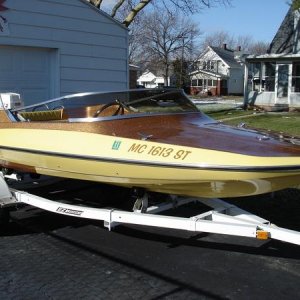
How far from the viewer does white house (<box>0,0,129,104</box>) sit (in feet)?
34.5

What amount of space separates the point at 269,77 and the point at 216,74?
1304 inches

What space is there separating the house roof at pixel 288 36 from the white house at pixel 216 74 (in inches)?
1246

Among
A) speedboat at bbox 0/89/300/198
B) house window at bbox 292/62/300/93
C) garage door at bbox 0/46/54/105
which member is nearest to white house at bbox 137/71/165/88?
house window at bbox 292/62/300/93

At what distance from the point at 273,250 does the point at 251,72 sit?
2314 cm

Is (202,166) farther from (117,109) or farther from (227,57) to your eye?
(227,57)

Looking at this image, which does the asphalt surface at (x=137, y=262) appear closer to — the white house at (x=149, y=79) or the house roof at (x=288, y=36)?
the house roof at (x=288, y=36)

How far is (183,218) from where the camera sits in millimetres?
4523

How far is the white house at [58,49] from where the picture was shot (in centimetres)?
1052

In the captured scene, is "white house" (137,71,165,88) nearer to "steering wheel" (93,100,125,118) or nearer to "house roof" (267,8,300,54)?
"house roof" (267,8,300,54)

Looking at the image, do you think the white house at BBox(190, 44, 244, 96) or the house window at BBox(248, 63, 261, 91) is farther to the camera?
the white house at BBox(190, 44, 244, 96)

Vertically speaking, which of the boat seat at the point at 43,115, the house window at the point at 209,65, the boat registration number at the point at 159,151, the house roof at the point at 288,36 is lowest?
the boat registration number at the point at 159,151

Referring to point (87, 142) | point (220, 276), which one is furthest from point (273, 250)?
point (87, 142)

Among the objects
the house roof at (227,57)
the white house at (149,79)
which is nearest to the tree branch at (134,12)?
the house roof at (227,57)

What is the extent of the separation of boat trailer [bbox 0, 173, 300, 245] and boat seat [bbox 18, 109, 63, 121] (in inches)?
44.4
